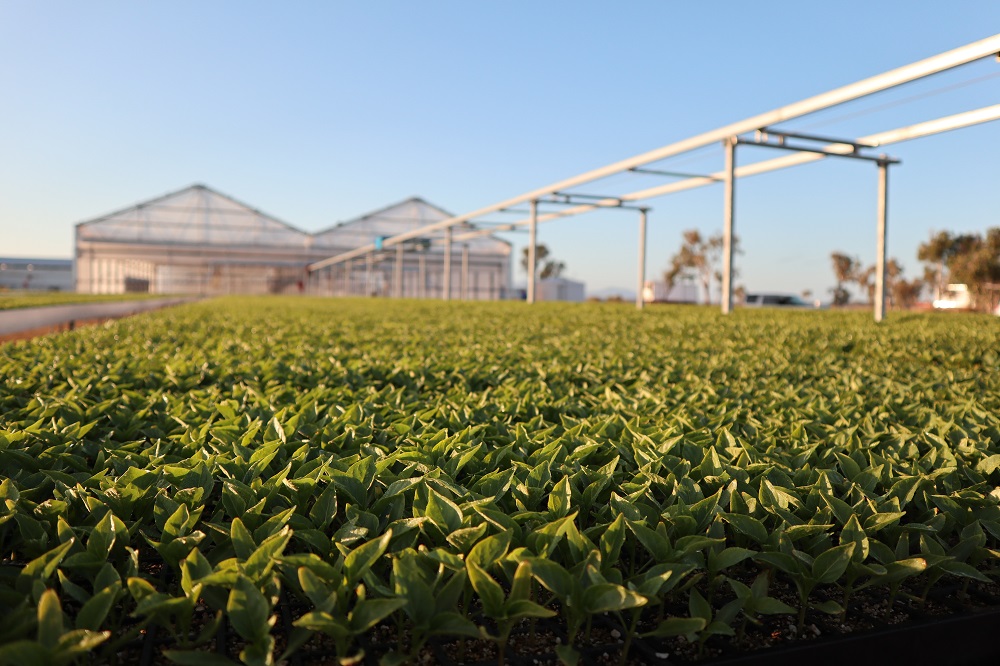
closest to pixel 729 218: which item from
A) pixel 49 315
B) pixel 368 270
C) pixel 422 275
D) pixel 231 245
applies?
pixel 49 315

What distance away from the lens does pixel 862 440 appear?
8.52ft

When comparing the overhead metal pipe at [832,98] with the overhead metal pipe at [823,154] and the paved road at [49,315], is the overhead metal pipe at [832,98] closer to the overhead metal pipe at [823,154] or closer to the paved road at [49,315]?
the overhead metal pipe at [823,154]

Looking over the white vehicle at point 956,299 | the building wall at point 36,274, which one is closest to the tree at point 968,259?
the white vehicle at point 956,299

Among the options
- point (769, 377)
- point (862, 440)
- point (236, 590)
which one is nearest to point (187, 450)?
point (236, 590)

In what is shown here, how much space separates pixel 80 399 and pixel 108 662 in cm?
206

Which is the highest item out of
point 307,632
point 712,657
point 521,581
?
point 521,581

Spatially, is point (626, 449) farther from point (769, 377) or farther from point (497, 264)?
point (497, 264)

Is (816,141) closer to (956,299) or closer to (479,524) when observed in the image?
(479,524)

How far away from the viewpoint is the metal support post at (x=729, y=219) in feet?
37.0

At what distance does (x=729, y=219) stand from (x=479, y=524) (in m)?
11.1

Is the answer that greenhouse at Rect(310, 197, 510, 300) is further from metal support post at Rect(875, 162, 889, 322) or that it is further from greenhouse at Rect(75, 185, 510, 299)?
metal support post at Rect(875, 162, 889, 322)

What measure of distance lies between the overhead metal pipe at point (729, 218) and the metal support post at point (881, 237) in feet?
8.51

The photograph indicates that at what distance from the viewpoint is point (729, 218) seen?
1159cm

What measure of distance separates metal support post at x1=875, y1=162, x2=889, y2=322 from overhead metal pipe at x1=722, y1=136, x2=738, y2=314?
8.51 ft
